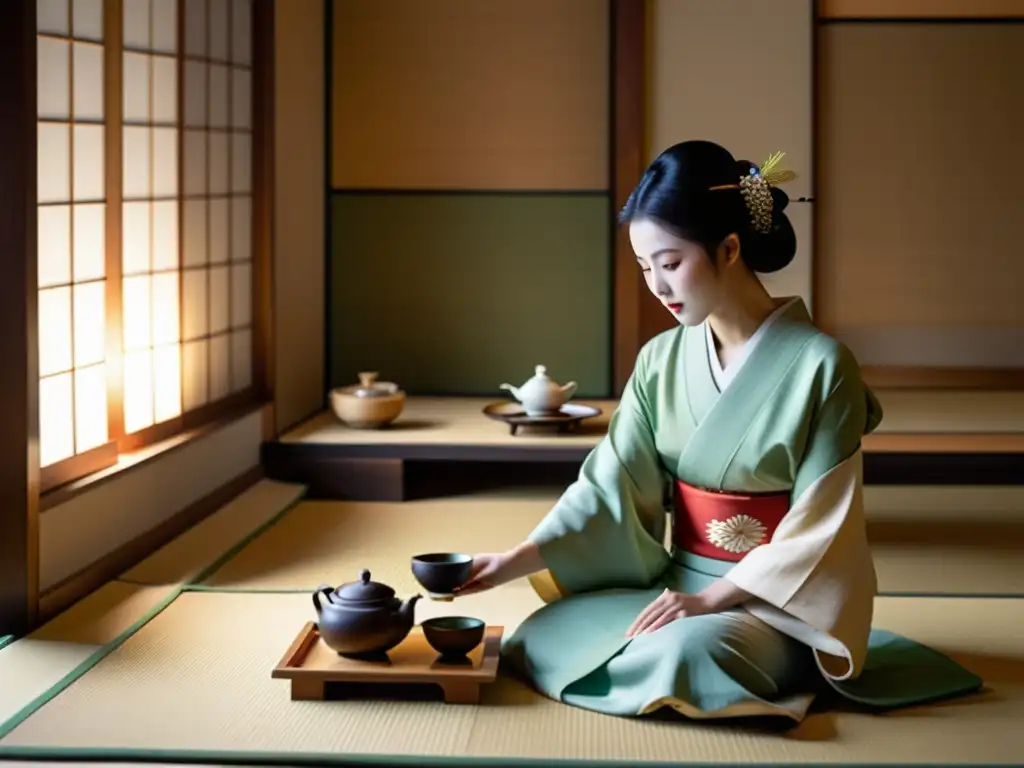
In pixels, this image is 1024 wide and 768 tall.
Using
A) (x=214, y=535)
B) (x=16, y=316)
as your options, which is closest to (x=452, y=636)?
(x=16, y=316)

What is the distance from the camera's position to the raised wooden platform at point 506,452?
525 centimetres

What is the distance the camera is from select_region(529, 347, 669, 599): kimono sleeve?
3246 millimetres

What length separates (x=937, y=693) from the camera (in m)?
3.06

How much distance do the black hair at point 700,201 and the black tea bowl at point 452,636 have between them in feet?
2.99

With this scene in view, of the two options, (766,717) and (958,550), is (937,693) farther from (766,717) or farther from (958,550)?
(958,550)

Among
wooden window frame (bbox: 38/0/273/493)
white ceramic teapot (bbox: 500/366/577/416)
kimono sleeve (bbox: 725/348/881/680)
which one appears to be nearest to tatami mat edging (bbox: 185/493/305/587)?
wooden window frame (bbox: 38/0/273/493)

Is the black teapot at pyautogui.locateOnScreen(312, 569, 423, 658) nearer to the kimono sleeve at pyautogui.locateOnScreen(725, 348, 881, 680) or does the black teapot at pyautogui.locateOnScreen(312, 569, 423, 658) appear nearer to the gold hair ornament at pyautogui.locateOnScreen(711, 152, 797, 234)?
the kimono sleeve at pyautogui.locateOnScreen(725, 348, 881, 680)

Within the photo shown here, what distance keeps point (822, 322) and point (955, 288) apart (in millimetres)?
607

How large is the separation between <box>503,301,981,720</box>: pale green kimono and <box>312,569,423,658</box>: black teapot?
0.31 m

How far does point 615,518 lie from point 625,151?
345 centimetres

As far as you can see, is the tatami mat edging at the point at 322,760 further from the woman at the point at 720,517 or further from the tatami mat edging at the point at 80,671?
the woman at the point at 720,517

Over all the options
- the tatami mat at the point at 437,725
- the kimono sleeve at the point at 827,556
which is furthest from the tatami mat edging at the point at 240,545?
the kimono sleeve at the point at 827,556

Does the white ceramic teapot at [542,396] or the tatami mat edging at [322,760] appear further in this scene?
the white ceramic teapot at [542,396]

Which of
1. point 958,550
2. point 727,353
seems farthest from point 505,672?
point 958,550
